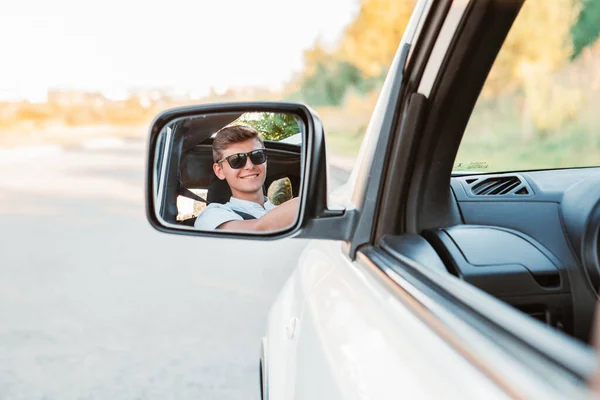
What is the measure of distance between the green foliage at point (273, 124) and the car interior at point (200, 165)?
19mm

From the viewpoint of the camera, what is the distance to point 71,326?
5.62 meters

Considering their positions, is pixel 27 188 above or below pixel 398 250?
below

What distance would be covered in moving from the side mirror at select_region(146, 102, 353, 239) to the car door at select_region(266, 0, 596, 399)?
0.13 meters

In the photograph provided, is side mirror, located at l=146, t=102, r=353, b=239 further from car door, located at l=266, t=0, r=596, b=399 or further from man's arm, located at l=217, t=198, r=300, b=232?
car door, located at l=266, t=0, r=596, b=399

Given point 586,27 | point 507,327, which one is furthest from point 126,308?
point 507,327

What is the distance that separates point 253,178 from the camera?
69.1 inches

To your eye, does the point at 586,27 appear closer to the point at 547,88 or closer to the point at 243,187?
the point at 547,88

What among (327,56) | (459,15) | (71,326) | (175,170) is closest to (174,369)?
(71,326)

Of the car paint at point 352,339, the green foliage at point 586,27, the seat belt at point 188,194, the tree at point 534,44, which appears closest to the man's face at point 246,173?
the seat belt at point 188,194

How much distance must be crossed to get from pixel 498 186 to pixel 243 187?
78 cm

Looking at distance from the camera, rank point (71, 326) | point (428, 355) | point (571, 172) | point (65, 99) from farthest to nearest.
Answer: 1. point (65, 99)
2. point (71, 326)
3. point (571, 172)
4. point (428, 355)

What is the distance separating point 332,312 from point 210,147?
501 mm

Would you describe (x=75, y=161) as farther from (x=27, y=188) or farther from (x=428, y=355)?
(x=428, y=355)

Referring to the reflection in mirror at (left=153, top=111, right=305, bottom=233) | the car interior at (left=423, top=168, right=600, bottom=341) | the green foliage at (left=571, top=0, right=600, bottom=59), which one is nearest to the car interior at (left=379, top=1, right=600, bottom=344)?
the car interior at (left=423, top=168, right=600, bottom=341)
